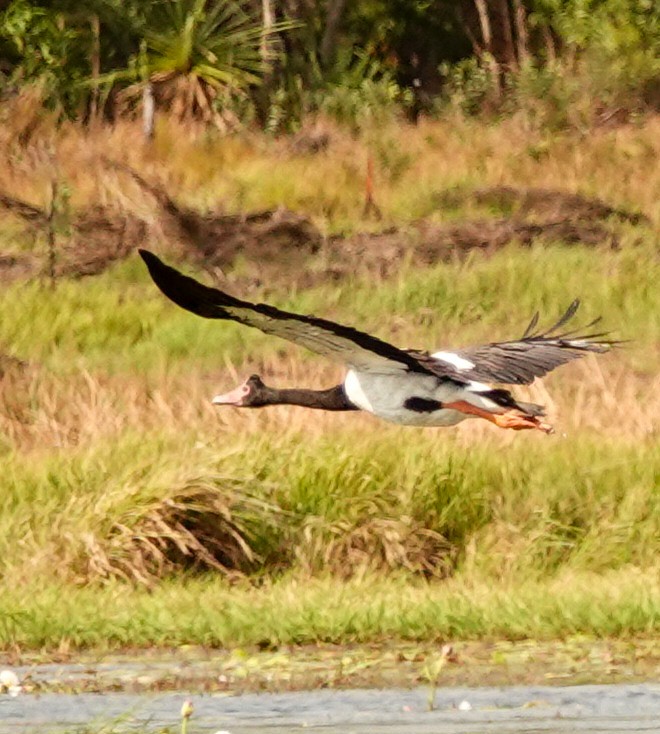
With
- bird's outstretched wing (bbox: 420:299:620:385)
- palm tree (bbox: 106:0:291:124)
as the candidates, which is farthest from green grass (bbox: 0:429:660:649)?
palm tree (bbox: 106:0:291:124)

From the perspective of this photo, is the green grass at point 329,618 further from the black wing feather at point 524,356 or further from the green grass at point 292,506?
the black wing feather at point 524,356

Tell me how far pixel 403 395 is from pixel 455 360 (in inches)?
8.1

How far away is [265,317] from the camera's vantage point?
23.7 feet

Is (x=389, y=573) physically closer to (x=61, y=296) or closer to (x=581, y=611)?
(x=581, y=611)

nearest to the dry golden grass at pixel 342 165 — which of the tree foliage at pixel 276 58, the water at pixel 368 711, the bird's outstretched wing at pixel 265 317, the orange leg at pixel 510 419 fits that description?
the tree foliage at pixel 276 58

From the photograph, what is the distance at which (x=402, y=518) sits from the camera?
974 centimetres

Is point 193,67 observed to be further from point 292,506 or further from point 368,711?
point 368,711

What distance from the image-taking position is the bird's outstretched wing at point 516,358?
26.9ft

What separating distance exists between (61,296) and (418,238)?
300cm

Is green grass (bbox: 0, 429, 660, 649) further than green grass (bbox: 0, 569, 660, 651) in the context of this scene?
Yes

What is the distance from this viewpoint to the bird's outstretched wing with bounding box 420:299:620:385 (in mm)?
8211

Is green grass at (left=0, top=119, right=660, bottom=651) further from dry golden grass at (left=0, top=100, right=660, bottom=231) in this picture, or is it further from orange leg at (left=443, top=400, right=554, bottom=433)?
dry golden grass at (left=0, top=100, right=660, bottom=231)

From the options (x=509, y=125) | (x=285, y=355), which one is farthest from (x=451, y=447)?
(x=509, y=125)

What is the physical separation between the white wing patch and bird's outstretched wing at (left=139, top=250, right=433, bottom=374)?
10.8 inches
